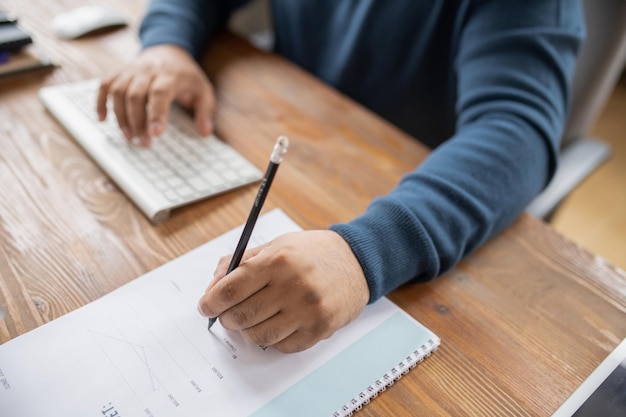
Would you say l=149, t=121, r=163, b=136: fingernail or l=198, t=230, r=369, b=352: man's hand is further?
l=149, t=121, r=163, b=136: fingernail

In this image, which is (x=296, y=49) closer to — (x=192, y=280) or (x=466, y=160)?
(x=466, y=160)

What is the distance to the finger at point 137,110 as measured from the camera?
70 cm

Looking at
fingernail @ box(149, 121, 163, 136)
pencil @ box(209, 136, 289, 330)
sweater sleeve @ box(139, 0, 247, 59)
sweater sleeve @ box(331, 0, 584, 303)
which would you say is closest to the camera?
pencil @ box(209, 136, 289, 330)

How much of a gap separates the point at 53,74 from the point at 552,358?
83 cm

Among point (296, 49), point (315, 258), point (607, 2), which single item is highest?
point (607, 2)

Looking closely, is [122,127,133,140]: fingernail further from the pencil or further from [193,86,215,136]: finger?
the pencil

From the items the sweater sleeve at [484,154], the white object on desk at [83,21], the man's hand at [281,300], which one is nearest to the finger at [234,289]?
the man's hand at [281,300]

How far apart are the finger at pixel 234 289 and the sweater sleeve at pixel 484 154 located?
0.12m

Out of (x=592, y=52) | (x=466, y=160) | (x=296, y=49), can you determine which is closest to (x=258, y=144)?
(x=466, y=160)

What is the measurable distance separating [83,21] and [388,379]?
86 centimetres

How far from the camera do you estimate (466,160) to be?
24.6 inches

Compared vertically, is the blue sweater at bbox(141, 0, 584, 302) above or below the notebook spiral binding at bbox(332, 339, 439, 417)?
above

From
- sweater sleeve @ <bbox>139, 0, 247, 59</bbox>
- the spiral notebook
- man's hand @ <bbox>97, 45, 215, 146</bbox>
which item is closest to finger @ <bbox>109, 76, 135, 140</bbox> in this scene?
man's hand @ <bbox>97, 45, 215, 146</bbox>

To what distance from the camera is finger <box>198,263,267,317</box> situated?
0.45 m
